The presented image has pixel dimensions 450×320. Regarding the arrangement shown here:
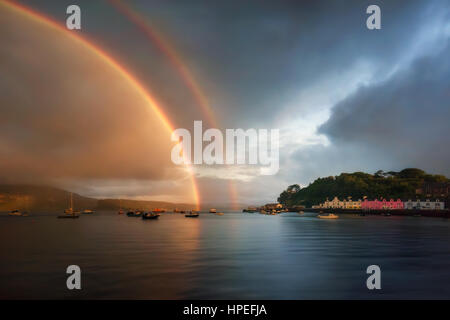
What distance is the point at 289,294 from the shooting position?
1176 inches

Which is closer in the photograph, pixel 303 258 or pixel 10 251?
pixel 303 258

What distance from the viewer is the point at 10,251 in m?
58.4
